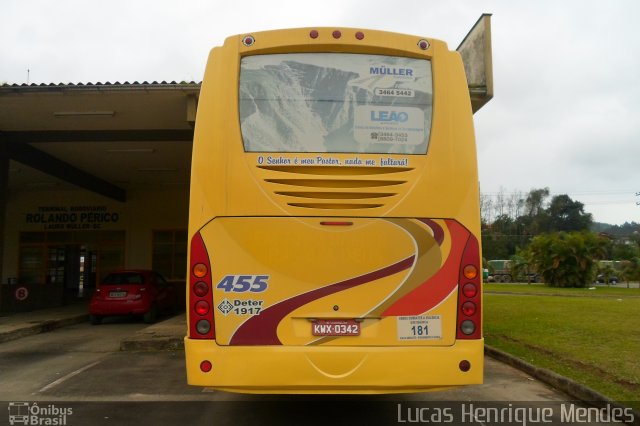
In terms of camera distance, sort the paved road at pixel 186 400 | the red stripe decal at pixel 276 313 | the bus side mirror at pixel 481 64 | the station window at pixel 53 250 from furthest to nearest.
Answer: the station window at pixel 53 250, the bus side mirror at pixel 481 64, the paved road at pixel 186 400, the red stripe decal at pixel 276 313

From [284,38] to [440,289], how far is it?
8.77 feet

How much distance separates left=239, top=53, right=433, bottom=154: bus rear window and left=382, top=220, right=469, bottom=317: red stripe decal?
0.80 m

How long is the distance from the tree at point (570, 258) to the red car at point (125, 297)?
29357mm

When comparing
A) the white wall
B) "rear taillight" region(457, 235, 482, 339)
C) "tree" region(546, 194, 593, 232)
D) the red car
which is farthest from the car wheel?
"tree" region(546, 194, 593, 232)

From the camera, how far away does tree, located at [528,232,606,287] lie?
3525 centimetres

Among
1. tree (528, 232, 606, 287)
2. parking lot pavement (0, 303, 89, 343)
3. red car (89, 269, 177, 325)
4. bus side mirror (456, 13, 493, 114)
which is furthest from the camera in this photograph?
tree (528, 232, 606, 287)

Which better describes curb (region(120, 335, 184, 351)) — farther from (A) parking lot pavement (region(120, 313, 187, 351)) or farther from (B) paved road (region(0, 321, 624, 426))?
(B) paved road (region(0, 321, 624, 426))

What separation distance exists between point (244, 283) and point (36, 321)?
11163 mm

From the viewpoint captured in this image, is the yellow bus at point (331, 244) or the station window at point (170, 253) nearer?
the yellow bus at point (331, 244)

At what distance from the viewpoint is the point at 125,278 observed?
1453 centimetres

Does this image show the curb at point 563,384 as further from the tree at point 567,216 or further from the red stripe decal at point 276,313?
the tree at point 567,216

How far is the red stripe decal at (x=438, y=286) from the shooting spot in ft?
14.8

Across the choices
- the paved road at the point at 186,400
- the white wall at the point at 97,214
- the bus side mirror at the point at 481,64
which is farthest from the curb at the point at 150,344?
the white wall at the point at 97,214

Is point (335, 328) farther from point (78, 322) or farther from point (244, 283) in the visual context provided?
point (78, 322)
